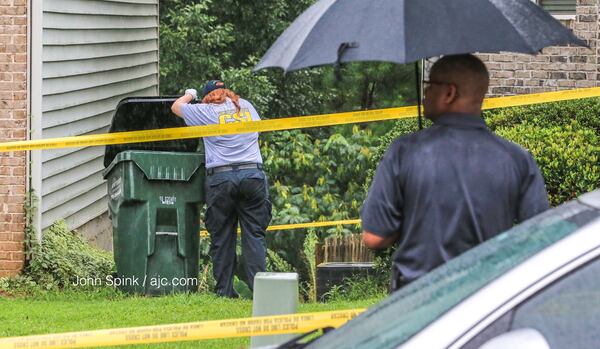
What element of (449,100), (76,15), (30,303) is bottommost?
(30,303)

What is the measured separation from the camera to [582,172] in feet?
30.0

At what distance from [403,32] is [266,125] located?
14.0ft

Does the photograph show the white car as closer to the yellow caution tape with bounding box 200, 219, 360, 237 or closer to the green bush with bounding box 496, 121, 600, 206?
the green bush with bounding box 496, 121, 600, 206

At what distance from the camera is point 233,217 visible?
1034cm

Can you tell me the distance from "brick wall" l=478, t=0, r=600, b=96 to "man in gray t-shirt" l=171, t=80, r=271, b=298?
8.19 ft

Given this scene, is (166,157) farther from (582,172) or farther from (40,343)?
(40,343)

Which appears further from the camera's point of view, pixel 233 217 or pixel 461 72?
pixel 233 217

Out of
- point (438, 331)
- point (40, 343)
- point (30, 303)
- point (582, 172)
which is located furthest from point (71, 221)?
point (438, 331)

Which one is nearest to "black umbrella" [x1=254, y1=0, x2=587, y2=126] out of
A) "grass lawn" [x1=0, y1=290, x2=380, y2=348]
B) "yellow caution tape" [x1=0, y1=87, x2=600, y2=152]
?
"grass lawn" [x1=0, y1=290, x2=380, y2=348]

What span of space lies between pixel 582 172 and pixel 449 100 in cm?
482

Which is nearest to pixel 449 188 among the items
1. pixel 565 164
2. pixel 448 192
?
pixel 448 192

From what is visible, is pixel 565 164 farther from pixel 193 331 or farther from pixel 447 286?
pixel 447 286

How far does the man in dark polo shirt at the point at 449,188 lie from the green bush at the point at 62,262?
6631 millimetres

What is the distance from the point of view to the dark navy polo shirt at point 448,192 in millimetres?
4375
